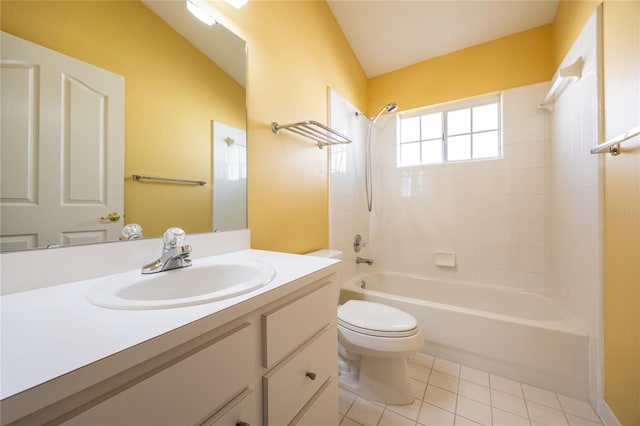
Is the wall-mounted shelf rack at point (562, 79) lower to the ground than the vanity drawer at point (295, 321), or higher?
higher

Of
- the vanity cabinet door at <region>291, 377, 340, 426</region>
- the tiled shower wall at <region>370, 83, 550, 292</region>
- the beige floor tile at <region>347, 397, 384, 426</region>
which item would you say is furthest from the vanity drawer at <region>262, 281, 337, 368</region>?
the tiled shower wall at <region>370, 83, 550, 292</region>

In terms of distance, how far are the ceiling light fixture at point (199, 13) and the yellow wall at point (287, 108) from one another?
0.10m

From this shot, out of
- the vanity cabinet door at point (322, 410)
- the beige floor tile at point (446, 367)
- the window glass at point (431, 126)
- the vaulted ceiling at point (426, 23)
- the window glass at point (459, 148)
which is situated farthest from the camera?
the window glass at point (431, 126)

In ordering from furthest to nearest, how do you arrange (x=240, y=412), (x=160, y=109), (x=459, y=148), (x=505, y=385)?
1. (x=459, y=148)
2. (x=505, y=385)
3. (x=160, y=109)
4. (x=240, y=412)

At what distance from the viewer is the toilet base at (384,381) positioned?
1320 mm

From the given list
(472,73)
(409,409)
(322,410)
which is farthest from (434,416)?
(472,73)

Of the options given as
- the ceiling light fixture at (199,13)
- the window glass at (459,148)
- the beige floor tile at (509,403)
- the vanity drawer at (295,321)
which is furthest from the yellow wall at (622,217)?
the ceiling light fixture at (199,13)

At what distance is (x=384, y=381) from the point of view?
1.34m

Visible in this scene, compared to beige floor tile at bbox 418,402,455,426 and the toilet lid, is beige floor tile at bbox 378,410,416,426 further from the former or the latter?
the toilet lid

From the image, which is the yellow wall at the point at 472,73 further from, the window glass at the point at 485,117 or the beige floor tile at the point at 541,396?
the beige floor tile at the point at 541,396

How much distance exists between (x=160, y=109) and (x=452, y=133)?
2.35 metres

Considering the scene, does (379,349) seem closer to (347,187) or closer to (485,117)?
(347,187)

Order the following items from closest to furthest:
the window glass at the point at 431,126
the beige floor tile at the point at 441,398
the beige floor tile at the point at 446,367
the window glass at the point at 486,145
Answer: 1. the beige floor tile at the point at 441,398
2. the beige floor tile at the point at 446,367
3. the window glass at the point at 486,145
4. the window glass at the point at 431,126

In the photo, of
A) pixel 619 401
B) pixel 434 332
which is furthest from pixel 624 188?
pixel 434 332
